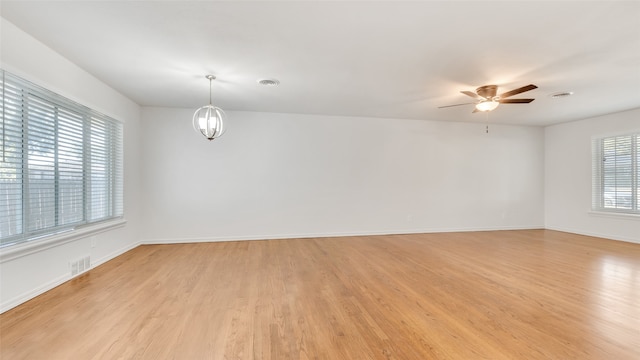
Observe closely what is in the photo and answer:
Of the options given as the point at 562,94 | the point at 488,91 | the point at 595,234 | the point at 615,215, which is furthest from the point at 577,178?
the point at 488,91

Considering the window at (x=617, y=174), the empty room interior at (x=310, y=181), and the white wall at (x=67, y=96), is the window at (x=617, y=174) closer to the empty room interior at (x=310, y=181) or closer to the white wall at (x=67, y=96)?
the empty room interior at (x=310, y=181)

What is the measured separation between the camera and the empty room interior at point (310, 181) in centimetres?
205

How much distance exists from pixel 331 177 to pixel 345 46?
3173mm

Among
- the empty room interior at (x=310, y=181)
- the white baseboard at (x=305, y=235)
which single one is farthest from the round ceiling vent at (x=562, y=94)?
the white baseboard at (x=305, y=235)

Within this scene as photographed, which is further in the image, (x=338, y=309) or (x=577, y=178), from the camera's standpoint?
(x=577, y=178)

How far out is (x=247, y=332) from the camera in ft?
6.51

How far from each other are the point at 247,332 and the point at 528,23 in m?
3.41

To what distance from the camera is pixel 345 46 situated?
269 centimetres

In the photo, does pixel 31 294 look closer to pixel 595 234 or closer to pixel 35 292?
pixel 35 292

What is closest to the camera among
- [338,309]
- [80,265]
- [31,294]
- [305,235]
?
[338,309]

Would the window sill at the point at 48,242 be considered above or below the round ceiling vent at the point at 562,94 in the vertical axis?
below

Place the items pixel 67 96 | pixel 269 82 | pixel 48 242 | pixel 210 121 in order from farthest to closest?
pixel 269 82 < pixel 210 121 < pixel 67 96 < pixel 48 242

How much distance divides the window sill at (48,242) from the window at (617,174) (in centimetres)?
898

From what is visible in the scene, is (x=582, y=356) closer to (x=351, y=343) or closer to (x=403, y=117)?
(x=351, y=343)
